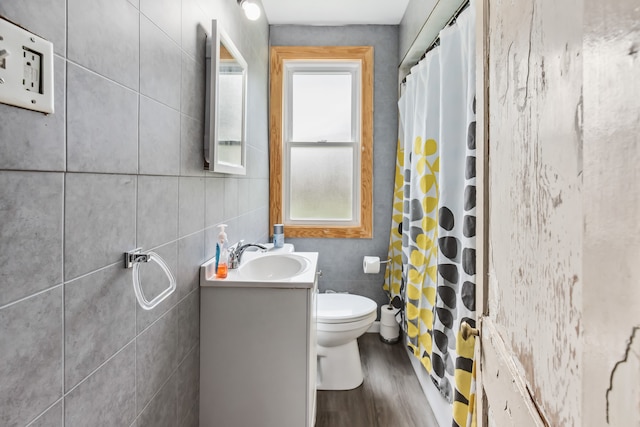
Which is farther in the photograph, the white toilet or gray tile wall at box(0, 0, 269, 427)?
the white toilet

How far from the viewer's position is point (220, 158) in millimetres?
1504

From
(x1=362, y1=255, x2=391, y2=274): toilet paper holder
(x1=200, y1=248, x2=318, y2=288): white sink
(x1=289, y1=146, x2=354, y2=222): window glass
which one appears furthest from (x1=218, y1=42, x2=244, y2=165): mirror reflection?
(x1=362, y1=255, x2=391, y2=274): toilet paper holder

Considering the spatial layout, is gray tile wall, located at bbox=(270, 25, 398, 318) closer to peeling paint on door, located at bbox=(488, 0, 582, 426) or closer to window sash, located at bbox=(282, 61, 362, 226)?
window sash, located at bbox=(282, 61, 362, 226)

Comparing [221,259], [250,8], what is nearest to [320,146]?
[250,8]

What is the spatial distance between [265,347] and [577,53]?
136 cm

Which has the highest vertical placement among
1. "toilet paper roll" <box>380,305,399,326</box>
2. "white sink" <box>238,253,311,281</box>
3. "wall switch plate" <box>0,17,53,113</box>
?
"wall switch plate" <box>0,17,53,113</box>

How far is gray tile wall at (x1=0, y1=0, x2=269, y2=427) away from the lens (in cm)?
62

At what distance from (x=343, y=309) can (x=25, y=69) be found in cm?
182

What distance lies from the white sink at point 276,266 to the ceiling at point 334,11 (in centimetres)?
178

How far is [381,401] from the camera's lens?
1.97 meters

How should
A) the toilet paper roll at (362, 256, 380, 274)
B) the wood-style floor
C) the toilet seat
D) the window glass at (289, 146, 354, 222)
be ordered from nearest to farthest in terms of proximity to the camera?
1. the wood-style floor
2. the toilet seat
3. the toilet paper roll at (362, 256, 380, 274)
4. the window glass at (289, 146, 354, 222)

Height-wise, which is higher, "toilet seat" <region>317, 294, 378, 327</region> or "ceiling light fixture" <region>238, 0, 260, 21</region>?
"ceiling light fixture" <region>238, 0, 260, 21</region>

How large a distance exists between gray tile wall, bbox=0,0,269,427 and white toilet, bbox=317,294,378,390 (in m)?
0.78

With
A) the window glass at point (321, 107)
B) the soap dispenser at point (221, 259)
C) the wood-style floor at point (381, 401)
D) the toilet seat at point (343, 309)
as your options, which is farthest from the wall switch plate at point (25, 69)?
the window glass at point (321, 107)
